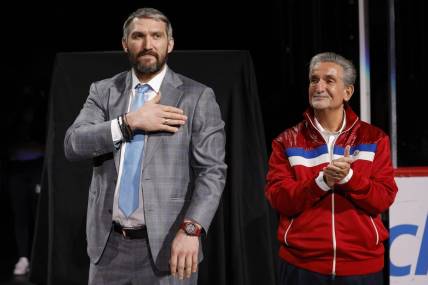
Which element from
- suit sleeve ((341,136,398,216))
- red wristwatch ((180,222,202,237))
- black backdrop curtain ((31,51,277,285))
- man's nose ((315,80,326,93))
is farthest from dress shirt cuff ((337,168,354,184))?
black backdrop curtain ((31,51,277,285))

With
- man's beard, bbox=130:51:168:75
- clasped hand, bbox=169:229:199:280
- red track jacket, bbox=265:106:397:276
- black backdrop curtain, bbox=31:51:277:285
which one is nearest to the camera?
clasped hand, bbox=169:229:199:280

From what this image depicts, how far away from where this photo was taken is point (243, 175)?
8.97ft

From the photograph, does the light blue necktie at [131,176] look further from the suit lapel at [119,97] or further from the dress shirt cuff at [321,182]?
the dress shirt cuff at [321,182]

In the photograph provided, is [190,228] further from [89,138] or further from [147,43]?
[147,43]

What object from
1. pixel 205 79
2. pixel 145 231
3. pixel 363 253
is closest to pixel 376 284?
pixel 363 253

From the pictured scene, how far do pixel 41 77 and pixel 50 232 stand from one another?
11.9ft

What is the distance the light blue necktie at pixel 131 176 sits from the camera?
1.75m

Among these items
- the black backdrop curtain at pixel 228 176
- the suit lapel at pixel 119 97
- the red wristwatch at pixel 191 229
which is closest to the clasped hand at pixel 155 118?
the suit lapel at pixel 119 97

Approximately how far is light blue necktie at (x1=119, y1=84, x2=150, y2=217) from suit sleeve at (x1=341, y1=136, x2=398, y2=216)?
0.62m

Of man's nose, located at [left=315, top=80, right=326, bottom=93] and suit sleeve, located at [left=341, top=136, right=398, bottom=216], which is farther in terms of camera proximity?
man's nose, located at [left=315, top=80, right=326, bottom=93]

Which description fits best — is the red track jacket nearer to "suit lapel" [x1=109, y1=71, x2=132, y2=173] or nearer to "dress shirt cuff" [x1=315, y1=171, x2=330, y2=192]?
"dress shirt cuff" [x1=315, y1=171, x2=330, y2=192]

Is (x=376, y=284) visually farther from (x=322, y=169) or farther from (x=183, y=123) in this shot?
(x=183, y=123)

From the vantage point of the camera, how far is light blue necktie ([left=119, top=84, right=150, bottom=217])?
1.75 metres

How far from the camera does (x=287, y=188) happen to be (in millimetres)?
1897
